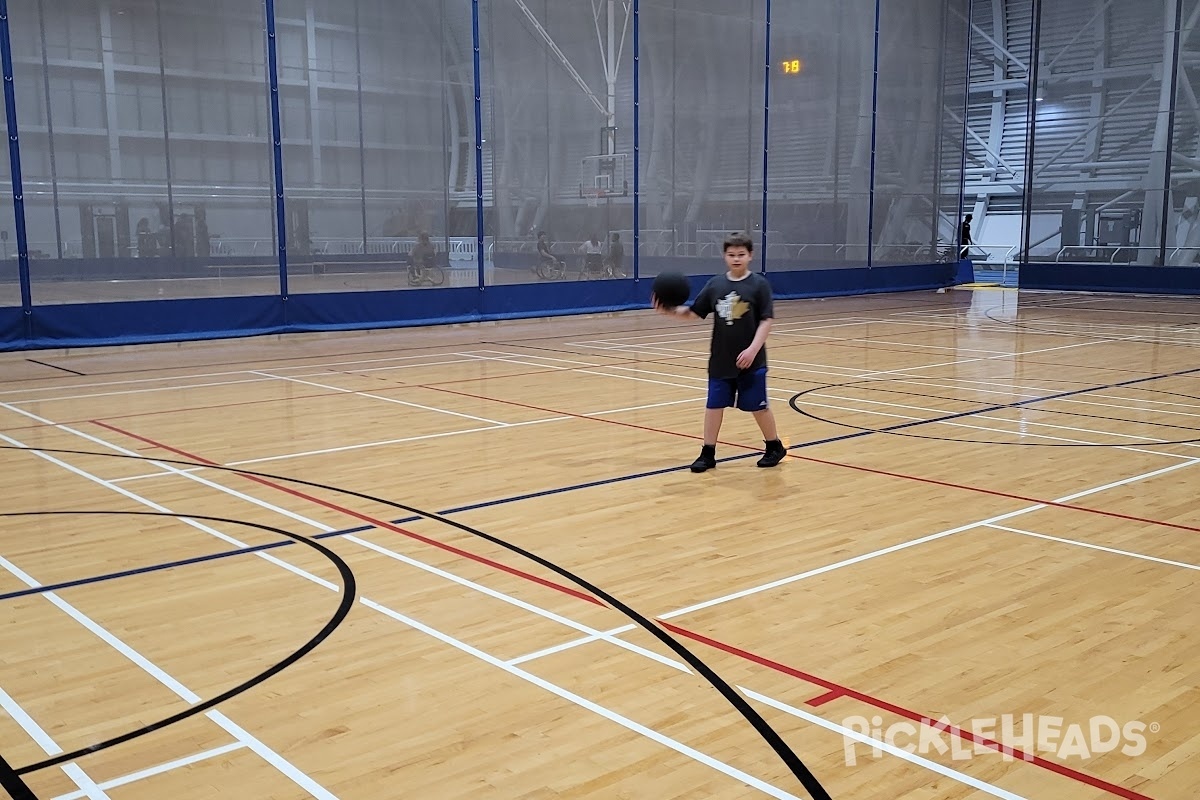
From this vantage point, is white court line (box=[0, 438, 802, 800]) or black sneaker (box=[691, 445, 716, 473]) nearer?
white court line (box=[0, 438, 802, 800])

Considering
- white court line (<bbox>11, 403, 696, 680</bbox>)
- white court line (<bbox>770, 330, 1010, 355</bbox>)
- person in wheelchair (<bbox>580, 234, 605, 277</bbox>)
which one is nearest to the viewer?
white court line (<bbox>11, 403, 696, 680</bbox>)

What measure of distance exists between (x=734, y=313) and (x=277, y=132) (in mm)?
10762

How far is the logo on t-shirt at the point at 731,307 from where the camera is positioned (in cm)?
671

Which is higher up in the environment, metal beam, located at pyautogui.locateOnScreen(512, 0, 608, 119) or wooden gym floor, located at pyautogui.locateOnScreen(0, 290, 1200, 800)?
metal beam, located at pyautogui.locateOnScreen(512, 0, 608, 119)

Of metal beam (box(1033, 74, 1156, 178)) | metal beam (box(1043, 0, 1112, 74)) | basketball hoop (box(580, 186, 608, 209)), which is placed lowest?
basketball hoop (box(580, 186, 608, 209))

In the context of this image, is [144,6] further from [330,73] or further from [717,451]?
[717,451]

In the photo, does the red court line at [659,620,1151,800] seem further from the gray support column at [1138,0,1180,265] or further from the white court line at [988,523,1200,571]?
the gray support column at [1138,0,1180,265]

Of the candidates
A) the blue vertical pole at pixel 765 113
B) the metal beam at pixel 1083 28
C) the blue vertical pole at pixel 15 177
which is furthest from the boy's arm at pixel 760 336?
the metal beam at pixel 1083 28

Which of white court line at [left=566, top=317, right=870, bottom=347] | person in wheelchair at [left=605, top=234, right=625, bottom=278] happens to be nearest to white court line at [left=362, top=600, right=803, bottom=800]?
white court line at [left=566, top=317, right=870, bottom=347]

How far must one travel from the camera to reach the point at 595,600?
4543 millimetres

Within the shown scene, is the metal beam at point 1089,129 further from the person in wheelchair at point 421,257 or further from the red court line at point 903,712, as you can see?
the red court line at point 903,712

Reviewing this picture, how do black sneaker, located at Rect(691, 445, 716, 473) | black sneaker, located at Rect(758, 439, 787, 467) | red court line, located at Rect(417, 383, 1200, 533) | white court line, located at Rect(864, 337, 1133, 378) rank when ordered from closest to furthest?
red court line, located at Rect(417, 383, 1200, 533) < black sneaker, located at Rect(691, 445, 716, 473) < black sneaker, located at Rect(758, 439, 787, 467) < white court line, located at Rect(864, 337, 1133, 378)

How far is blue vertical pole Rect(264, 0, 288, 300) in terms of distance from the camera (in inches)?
615

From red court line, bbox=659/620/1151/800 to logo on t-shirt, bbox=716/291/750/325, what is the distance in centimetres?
282
